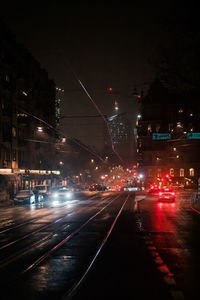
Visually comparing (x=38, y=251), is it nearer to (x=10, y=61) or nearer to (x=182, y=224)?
(x=182, y=224)

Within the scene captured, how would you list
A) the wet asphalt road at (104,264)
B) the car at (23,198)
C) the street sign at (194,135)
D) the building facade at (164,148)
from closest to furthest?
the wet asphalt road at (104,264) → the street sign at (194,135) → the car at (23,198) → the building facade at (164,148)

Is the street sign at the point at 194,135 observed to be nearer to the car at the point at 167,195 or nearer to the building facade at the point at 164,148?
the car at the point at 167,195

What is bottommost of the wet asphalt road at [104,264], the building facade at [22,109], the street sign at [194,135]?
the wet asphalt road at [104,264]

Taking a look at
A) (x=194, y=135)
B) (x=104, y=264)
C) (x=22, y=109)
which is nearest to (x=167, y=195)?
(x=194, y=135)

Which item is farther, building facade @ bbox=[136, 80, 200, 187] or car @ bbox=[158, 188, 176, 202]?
building facade @ bbox=[136, 80, 200, 187]

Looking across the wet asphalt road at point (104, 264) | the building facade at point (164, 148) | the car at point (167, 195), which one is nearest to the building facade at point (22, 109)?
the car at point (167, 195)

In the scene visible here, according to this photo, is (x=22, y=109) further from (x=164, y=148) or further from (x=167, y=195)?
(x=164, y=148)

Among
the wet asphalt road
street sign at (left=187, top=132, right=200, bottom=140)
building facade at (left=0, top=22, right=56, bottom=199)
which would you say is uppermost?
building facade at (left=0, top=22, right=56, bottom=199)

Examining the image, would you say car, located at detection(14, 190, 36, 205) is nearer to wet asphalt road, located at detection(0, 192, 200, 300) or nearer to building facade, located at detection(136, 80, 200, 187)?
wet asphalt road, located at detection(0, 192, 200, 300)

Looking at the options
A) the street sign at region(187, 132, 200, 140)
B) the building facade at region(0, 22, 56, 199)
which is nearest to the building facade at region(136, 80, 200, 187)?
the building facade at region(0, 22, 56, 199)

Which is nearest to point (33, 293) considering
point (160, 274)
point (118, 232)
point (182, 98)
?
point (160, 274)

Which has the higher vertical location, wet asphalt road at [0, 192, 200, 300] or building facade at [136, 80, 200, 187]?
building facade at [136, 80, 200, 187]

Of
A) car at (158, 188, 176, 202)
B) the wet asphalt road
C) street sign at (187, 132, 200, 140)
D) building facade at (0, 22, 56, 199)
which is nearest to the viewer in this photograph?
the wet asphalt road

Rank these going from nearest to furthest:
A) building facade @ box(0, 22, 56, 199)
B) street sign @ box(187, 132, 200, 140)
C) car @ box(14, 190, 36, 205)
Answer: street sign @ box(187, 132, 200, 140) < car @ box(14, 190, 36, 205) < building facade @ box(0, 22, 56, 199)
